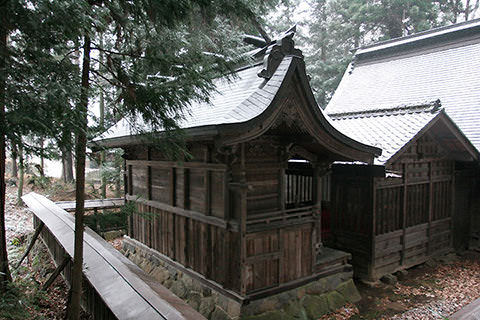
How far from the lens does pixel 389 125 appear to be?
9.07 meters

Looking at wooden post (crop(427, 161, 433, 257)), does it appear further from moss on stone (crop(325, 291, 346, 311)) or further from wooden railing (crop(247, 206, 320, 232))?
wooden railing (crop(247, 206, 320, 232))

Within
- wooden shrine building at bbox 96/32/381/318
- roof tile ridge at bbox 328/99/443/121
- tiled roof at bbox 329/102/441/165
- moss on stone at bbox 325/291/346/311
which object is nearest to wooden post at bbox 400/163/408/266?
tiled roof at bbox 329/102/441/165

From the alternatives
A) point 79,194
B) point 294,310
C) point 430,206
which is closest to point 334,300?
point 294,310

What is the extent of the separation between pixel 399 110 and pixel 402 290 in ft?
17.0

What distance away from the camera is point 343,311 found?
6859mm

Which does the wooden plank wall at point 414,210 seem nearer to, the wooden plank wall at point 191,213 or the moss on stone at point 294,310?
the moss on stone at point 294,310

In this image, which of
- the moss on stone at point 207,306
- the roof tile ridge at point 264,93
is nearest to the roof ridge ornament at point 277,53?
the roof tile ridge at point 264,93

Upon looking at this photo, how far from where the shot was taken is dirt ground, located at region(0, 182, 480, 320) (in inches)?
234

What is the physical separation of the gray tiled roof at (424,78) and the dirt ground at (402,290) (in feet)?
15.0

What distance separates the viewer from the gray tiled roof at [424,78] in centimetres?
1295

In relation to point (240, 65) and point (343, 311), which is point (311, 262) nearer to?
point (343, 311)

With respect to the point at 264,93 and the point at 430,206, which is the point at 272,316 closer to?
the point at 264,93

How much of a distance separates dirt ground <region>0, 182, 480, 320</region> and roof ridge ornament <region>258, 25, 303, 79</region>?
490 centimetres

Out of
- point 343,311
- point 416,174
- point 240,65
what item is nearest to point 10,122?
point 240,65
